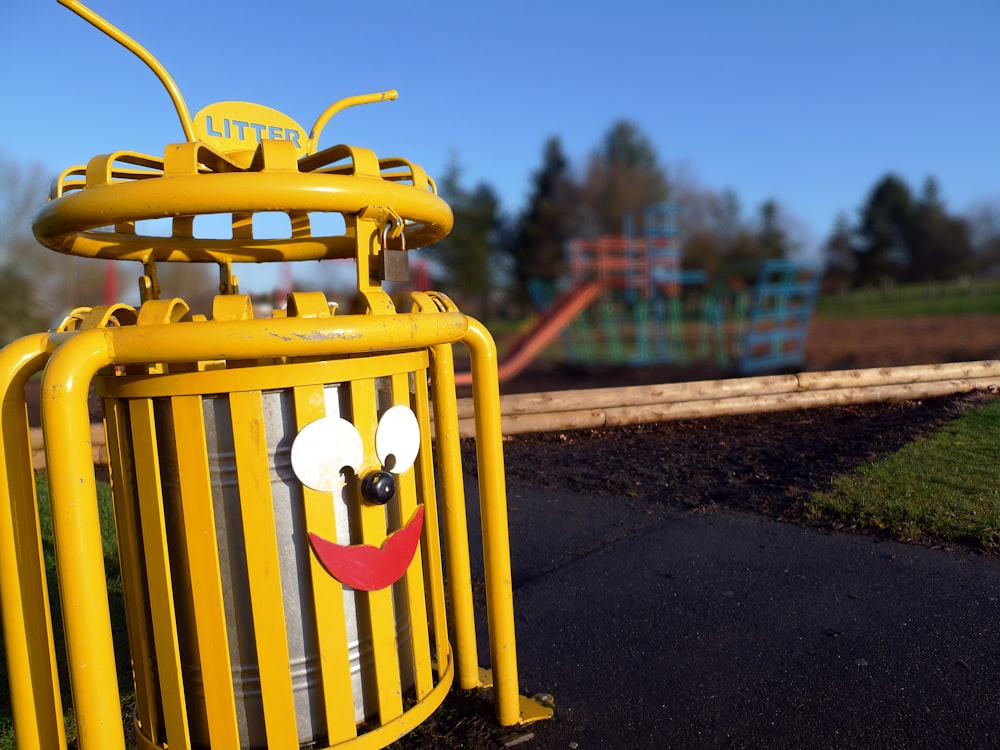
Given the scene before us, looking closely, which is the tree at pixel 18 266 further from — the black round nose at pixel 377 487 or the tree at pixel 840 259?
the tree at pixel 840 259

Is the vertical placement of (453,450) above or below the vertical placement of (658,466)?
above

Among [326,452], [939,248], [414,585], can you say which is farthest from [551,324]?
[939,248]

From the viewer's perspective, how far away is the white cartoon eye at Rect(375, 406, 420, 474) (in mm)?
1900

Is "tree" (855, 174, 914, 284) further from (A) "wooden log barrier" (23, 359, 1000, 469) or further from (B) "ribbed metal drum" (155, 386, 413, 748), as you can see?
(B) "ribbed metal drum" (155, 386, 413, 748)

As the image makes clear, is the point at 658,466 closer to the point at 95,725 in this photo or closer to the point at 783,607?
the point at 783,607

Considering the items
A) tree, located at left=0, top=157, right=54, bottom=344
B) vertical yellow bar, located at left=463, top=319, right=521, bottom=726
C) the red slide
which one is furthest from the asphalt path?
tree, located at left=0, top=157, right=54, bottom=344

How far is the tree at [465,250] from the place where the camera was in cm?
5028

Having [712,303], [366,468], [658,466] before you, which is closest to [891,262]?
[712,303]

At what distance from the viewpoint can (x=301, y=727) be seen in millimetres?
1911

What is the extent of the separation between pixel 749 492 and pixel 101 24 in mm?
4012

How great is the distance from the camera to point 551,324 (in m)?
16.7

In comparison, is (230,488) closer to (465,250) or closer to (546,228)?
(465,250)

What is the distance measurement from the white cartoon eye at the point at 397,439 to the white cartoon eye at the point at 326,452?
0.08 m

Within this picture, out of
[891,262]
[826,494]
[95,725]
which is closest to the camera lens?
[95,725]
